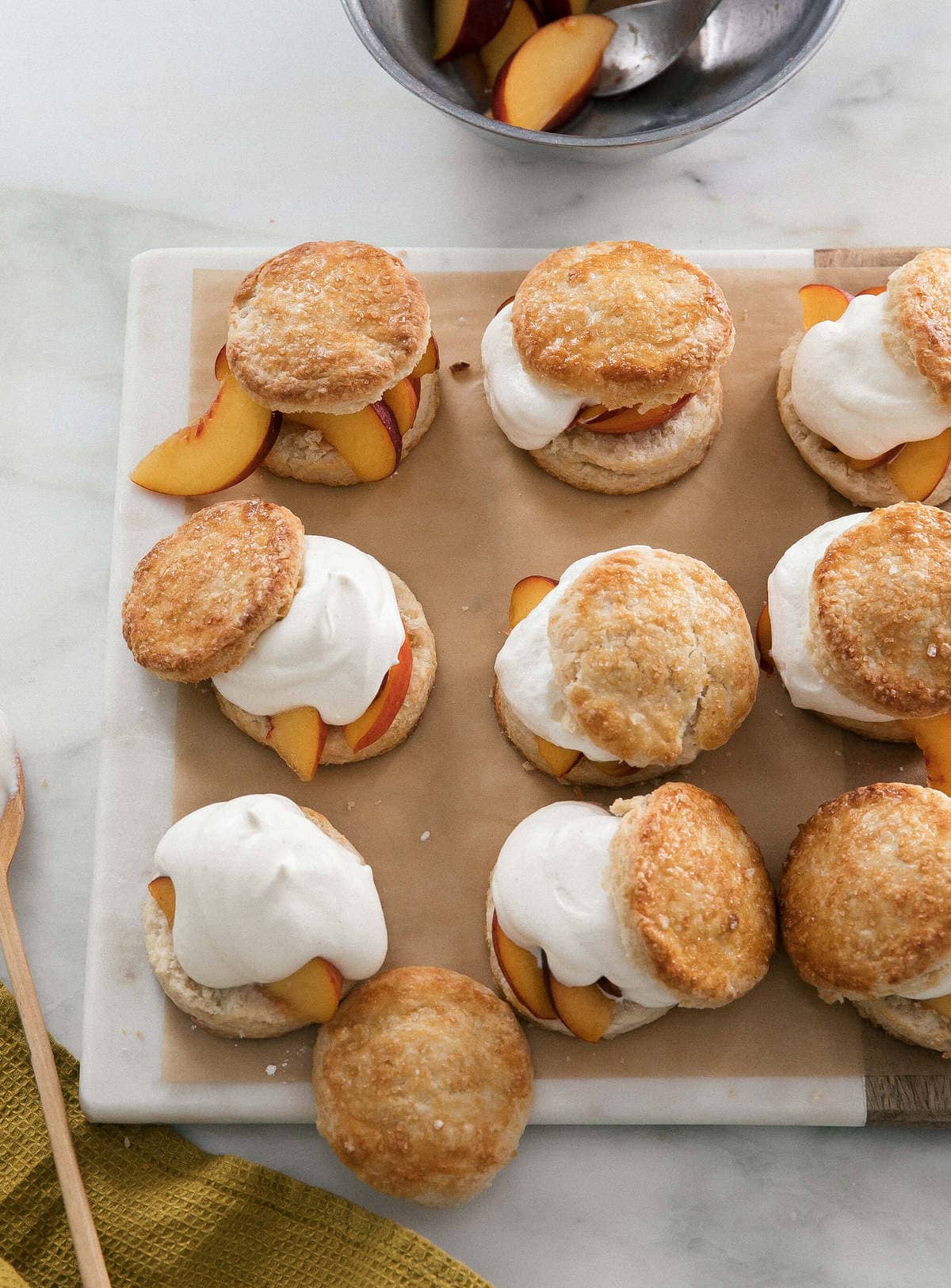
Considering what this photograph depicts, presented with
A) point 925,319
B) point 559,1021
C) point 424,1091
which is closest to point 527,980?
point 559,1021

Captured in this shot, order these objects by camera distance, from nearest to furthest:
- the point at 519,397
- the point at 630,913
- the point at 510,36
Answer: the point at 630,913 < the point at 519,397 < the point at 510,36

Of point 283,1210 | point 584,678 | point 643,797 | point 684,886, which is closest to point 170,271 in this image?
point 584,678

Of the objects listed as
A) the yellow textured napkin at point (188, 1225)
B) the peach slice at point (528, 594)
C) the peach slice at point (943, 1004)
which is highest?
the peach slice at point (528, 594)

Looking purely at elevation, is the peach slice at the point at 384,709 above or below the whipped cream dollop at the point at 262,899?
above

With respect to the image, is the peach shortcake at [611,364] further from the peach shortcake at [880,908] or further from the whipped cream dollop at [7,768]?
the whipped cream dollop at [7,768]

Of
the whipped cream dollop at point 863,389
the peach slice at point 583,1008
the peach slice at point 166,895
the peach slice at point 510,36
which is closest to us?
the peach slice at point 583,1008

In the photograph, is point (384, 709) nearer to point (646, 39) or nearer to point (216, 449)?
point (216, 449)

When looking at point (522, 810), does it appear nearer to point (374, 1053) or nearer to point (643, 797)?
point (643, 797)

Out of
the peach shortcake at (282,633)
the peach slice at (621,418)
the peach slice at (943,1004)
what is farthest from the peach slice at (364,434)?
the peach slice at (943,1004)
